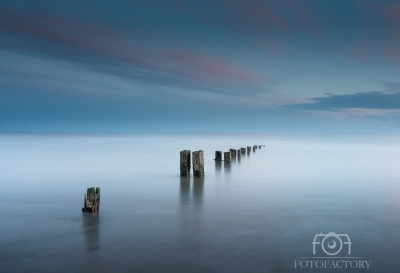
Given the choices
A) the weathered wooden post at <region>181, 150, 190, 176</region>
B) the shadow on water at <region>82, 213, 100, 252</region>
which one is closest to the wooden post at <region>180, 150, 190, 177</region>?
the weathered wooden post at <region>181, 150, 190, 176</region>

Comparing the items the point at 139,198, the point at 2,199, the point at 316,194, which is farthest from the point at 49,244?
the point at 316,194

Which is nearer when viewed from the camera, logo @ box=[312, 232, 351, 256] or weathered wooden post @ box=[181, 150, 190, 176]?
logo @ box=[312, 232, 351, 256]

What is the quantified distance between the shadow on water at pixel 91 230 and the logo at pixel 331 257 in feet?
11.3

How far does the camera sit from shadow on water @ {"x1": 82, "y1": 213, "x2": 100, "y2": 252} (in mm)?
6374

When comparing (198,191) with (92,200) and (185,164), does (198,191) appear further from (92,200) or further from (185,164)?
(92,200)

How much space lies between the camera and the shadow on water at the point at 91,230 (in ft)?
20.9

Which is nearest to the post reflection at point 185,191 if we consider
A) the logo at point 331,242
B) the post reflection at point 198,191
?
the post reflection at point 198,191

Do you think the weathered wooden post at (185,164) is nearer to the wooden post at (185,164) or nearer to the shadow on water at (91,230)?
the wooden post at (185,164)

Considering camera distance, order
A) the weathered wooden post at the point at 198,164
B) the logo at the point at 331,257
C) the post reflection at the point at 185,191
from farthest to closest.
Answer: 1. the weathered wooden post at the point at 198,164
2. the post reflection at the point at 185,191
3. the logo at the point at 331,257

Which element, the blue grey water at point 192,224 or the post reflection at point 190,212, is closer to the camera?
the blue grey water at point 192,224

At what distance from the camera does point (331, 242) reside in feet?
22.7

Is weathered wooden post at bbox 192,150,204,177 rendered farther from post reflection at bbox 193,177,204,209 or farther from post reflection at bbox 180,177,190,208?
post reflection at bbox 180,177,190,208

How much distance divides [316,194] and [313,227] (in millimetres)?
4625

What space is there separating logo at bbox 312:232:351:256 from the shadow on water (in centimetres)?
400
